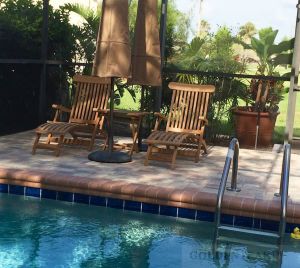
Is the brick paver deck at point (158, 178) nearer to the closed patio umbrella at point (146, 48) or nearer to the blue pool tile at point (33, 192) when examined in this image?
the blue pool tile at point (33, 192)

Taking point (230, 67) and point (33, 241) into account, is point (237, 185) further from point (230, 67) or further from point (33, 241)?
point (230, 67)

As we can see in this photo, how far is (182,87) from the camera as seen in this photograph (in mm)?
8281

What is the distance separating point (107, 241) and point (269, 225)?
1584mm

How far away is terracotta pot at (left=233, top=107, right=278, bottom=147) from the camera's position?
29.0 ft

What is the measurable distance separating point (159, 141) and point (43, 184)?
1.66m

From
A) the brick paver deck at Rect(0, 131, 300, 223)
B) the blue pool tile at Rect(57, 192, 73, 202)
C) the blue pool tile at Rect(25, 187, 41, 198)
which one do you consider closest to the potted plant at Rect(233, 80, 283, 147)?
the brick paver deck at Rect(0, 131, 300, 223)

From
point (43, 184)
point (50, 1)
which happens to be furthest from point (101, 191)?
point (50, 1)

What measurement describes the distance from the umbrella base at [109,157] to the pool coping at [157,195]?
1.10 metres

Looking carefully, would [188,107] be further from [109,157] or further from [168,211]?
[168,211]

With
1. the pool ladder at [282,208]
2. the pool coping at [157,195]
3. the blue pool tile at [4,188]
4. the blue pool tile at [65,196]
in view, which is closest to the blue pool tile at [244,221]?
the pool coping at [157,195]

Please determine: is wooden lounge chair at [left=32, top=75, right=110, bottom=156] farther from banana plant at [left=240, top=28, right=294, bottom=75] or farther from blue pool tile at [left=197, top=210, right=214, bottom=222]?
blue pool tile at [left=197, top=210, right=214, bottom=222]

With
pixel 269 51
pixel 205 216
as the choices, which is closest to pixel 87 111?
pixel 269 51

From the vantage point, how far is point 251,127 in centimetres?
887

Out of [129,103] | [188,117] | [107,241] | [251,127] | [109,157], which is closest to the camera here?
[107,241]
